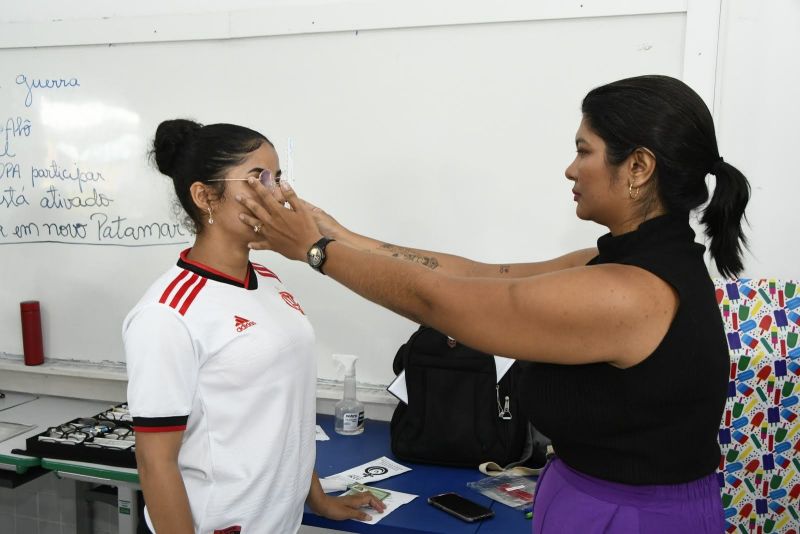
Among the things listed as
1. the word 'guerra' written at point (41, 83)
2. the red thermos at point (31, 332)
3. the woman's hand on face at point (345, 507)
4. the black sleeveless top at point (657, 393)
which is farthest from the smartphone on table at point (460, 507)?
the word 'guerra' written at point (41, 83)

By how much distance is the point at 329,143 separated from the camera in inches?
87.1

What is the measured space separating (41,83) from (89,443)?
56.7 inches

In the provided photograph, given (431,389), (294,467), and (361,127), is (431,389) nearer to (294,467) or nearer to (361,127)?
(294,467)

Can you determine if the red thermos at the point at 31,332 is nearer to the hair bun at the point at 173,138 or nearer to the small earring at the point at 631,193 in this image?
the hair bun at the point at 173,138

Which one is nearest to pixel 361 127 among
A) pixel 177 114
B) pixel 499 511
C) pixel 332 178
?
pixel 332 178

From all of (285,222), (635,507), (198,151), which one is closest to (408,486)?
(635,507)

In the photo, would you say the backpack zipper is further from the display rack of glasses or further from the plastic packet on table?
the display rack of glasses

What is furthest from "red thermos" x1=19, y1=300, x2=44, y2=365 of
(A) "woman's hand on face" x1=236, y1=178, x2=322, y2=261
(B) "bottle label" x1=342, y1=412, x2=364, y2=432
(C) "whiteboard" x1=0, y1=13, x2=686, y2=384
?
(A) "woman's hand on face" x1=236, y1=178, x2=322, y2=261

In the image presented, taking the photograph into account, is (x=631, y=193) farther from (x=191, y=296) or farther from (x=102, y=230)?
(x=102, y=230)

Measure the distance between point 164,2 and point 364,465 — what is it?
1.74 metres

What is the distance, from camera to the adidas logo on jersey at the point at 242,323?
1.32 metres

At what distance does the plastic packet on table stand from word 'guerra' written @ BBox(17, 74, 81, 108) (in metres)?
2.03

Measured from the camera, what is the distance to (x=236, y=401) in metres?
1.29

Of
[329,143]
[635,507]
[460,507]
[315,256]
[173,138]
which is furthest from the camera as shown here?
[329,143]
